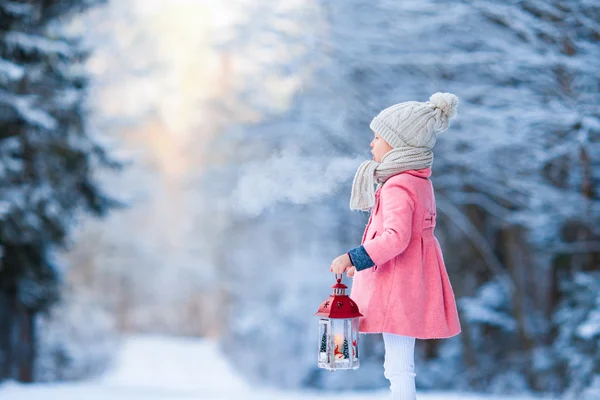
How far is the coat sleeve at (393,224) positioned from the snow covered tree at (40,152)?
17.7 ft

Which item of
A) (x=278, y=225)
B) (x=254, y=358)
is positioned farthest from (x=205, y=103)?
(x=254, y=358)

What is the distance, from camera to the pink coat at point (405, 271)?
10.8 feet

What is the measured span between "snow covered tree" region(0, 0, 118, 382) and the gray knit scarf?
17.1 ft

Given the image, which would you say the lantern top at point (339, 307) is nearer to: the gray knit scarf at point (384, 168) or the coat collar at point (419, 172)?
the gray knit scarf at point (384, 168)

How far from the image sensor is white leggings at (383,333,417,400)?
3344 mm

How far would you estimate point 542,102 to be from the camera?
684cm

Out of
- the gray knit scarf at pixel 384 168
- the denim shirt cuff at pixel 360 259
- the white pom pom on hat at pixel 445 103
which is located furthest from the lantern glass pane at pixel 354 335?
the white pom pom on hat at pixel 445 103

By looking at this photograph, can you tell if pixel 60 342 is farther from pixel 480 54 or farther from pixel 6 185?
pixel 480 54

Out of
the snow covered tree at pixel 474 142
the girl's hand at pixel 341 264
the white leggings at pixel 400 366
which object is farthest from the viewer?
the snow covered tree at pixel 474 142

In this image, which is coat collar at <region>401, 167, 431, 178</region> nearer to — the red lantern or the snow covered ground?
the red lantern

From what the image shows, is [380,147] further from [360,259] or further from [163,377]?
[163,377]

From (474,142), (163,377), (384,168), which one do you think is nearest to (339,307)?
(384,168)

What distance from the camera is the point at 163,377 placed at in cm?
2184

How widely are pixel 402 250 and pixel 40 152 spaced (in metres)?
6.38
